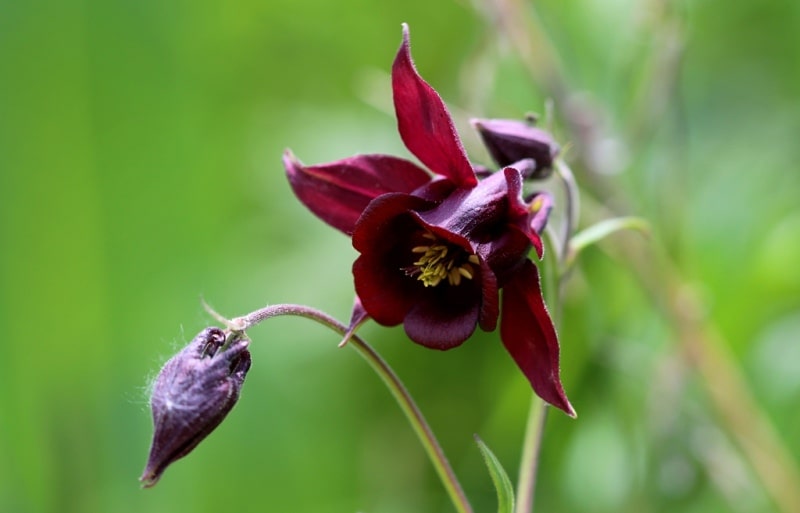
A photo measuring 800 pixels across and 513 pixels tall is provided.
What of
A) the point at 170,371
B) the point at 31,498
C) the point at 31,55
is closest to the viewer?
the point at 170,371

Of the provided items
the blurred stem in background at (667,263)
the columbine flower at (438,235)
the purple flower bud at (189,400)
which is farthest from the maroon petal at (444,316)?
the blurred stem in background at (667,263)

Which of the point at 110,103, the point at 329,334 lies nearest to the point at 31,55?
the point at 110,103

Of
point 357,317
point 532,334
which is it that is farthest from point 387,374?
point 532,334

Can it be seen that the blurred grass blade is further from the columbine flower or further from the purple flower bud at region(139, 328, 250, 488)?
the purple flower bud at region(139, 328, 250, 488)

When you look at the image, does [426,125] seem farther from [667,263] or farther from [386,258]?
[667,263]

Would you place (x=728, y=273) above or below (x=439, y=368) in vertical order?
above

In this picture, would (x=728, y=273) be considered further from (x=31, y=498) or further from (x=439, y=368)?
(x=31, y=498)

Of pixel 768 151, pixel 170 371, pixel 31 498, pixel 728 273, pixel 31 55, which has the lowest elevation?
pixel 31 498
